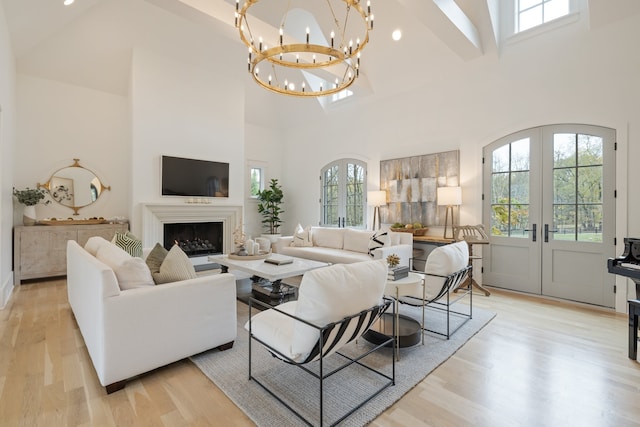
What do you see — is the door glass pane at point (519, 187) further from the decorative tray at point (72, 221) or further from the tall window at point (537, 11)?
the decorative tray at point (72, 221)

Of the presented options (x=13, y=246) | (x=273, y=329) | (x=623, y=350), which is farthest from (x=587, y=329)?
(x=13, y=246)

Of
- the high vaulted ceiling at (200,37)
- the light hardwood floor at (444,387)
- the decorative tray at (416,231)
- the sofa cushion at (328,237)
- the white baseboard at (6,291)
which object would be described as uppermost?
the high vaulted ceiling at (200,37)

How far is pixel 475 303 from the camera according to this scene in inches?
162

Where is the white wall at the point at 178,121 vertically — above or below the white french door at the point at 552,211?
above

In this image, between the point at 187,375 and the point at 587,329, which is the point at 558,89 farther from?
the point at 187,375

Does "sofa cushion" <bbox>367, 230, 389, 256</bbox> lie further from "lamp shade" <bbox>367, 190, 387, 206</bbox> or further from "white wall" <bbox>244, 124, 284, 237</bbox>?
"white wall" <bbox>244, 124, 284, 237</bbox>

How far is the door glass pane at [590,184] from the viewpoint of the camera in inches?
154

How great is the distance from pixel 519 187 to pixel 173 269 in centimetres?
468

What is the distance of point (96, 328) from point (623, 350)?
14.2ft

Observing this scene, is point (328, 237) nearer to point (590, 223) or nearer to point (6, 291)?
point (590, 223)

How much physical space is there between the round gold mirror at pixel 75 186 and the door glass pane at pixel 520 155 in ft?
23.6

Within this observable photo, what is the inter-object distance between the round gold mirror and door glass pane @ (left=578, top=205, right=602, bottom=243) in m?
7.86

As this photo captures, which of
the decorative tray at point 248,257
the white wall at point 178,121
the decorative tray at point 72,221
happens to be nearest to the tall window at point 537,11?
the decorative tray at point 248,257

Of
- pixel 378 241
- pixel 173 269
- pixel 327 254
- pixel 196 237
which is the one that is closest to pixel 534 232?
pixel 378 241
